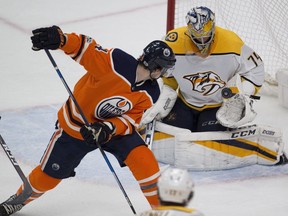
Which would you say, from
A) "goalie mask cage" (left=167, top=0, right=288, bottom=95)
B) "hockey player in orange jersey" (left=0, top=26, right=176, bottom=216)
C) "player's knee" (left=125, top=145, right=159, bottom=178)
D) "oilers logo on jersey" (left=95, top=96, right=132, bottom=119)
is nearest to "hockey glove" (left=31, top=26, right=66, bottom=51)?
"hockey player in orange jersey" (left=0, top=26, right=176, bottom=216)

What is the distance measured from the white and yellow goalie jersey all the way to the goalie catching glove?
65mm

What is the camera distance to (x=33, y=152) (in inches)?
199

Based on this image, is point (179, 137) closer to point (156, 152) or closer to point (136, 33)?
point (156, 152)

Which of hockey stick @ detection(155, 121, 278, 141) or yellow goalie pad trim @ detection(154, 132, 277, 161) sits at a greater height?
hockey stick @ detection(155, 121, 278, 141)

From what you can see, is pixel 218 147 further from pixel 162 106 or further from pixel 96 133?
pixel 96 133

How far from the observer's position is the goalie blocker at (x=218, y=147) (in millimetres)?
4824

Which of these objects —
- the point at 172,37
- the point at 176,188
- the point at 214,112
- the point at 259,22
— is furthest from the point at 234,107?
the point at 176,188

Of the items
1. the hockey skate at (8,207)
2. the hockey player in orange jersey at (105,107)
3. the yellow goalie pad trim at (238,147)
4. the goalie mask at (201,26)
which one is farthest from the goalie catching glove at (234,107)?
the hockey skate at (8,207)

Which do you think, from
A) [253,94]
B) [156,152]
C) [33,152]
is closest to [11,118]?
[33,152]

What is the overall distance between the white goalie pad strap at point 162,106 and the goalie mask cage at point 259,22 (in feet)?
2.98

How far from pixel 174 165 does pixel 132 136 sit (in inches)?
36.3

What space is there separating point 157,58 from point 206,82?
1.10m

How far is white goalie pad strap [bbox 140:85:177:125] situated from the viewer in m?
4.93

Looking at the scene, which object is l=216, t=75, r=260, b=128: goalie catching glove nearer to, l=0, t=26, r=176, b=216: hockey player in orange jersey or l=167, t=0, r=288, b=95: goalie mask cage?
l=0, t=26, r=176, b=216: hockey player in orange jersey
